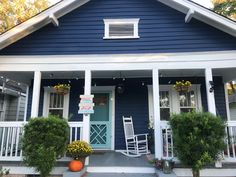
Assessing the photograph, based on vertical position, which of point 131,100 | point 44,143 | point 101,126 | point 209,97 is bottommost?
point 44,143

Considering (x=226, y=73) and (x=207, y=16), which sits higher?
(x=207, y=16)

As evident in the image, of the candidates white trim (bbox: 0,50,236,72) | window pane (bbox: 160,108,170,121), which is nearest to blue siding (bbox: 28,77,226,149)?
window pane (bbox: 160,108,170,121)

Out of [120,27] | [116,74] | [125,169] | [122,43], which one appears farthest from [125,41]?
[125,169]

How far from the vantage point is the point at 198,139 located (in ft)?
14.4

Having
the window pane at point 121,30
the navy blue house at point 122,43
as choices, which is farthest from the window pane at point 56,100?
the window pane at point 121,30

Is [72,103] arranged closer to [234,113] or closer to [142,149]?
[142,149]

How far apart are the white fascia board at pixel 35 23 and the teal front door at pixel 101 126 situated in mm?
3142

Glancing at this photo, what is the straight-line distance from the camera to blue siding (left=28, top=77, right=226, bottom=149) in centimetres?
739

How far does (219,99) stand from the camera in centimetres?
742

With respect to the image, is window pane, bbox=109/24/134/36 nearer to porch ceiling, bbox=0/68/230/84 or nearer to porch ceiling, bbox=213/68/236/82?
porch ceiling, bbox=0/68/230/84

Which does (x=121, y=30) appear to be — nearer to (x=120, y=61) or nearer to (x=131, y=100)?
(x=120, y=61)

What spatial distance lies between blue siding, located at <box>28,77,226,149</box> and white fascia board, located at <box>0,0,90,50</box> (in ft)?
6.91

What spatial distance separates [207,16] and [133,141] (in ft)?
14.2

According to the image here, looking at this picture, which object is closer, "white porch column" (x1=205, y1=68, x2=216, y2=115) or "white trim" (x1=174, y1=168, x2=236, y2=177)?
"white trim" (x1=174, y1=168, x2=236, y2=177)
